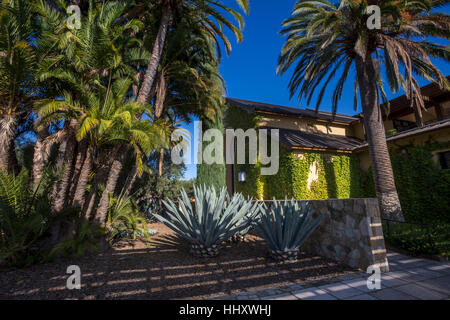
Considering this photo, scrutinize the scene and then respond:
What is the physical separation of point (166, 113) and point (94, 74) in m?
4.91

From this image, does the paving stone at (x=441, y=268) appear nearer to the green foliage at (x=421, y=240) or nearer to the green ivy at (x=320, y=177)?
the green foliage at (x=421, y=240)

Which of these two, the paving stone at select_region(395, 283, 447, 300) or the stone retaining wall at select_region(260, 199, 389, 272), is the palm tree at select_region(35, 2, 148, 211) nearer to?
the stone retaining wall at select_region(260, 199, 389, 272)

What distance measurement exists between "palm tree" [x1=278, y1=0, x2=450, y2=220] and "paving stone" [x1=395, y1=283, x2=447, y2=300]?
531 centimetres

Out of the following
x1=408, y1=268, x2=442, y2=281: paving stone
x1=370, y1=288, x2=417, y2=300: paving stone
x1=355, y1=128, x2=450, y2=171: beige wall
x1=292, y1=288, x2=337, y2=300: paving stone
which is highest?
x1=355, y1=128, x2=450, y2=171: beige wall

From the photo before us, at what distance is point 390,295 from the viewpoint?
286cm

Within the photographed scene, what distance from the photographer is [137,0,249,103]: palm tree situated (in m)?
6.91

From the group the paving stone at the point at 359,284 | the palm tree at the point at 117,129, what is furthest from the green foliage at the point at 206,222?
the paving stone at the point at 359,284

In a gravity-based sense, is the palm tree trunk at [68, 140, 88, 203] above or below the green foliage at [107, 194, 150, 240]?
above

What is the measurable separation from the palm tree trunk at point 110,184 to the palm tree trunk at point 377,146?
347 inches

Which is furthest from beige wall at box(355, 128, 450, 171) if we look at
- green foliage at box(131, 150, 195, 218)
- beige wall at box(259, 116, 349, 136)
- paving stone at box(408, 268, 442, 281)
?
green foliage at box(131, 150, 195, 218)

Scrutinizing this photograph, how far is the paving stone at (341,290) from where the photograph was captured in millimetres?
2922

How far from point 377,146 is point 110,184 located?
9221mm
